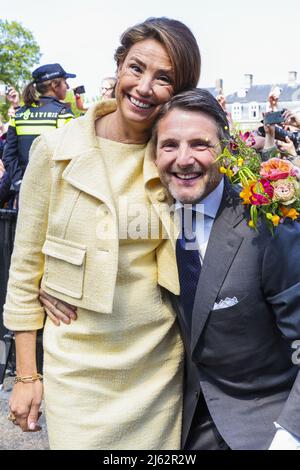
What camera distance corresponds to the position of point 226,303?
6.51 ft

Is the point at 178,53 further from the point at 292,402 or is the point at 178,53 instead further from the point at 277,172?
the point at 292,402

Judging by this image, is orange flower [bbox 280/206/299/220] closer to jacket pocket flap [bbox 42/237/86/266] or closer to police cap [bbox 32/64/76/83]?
jacket pocket flap [bbox 42/237/86/266]

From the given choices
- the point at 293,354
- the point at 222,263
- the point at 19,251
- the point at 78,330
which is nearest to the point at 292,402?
the point at 293,354

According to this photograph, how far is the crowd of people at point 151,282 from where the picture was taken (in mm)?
1989

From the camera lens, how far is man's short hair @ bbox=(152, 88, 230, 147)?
6.64 ft

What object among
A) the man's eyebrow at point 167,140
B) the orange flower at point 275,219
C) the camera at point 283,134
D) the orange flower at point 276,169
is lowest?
the camera at point 283,134

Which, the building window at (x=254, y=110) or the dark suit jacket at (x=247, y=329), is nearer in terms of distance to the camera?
the dark suit jacket at (x=247, y=329)

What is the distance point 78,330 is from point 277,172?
908 mm

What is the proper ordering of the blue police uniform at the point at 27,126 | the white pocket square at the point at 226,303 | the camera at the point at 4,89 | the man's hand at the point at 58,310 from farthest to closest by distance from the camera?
the camera at the point at 4,89 < the blue police uniform at the point at 27,126 < the man's hand at the point at 58,310 < the white pocket square at the point at 226,303

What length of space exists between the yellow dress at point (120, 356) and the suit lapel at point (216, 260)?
20 centimetres

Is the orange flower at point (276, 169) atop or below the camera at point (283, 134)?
atop

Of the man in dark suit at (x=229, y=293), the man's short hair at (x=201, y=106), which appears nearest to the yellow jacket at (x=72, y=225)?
the man in dark suit at (x=229, y=293)

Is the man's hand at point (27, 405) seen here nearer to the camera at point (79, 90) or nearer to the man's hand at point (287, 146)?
the man's hand at point (287, 146)

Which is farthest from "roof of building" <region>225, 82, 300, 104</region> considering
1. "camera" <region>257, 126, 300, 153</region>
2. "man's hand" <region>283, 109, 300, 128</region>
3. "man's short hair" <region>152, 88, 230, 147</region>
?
"man's short hair" <region>152, 88, 230, 147</region>
